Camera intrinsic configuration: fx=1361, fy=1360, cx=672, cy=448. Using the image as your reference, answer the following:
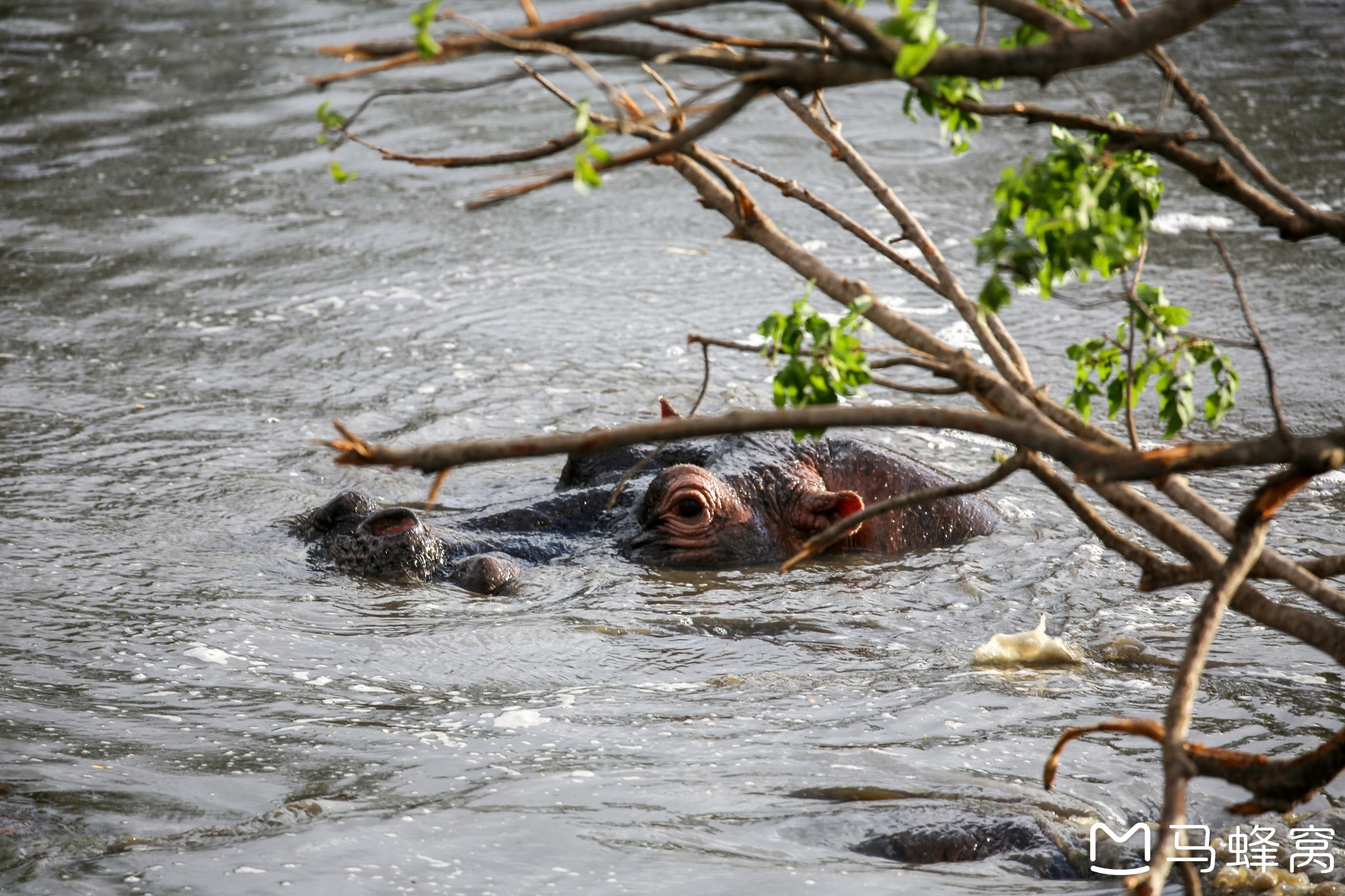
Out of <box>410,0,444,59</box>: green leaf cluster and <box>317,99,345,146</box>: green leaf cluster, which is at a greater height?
<box>410,0,444,59</box>: green leaf cluster

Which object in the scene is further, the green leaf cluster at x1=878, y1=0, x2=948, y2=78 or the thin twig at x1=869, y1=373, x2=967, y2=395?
the thin twig at x1=869, y1=373, x2=967, y2=395

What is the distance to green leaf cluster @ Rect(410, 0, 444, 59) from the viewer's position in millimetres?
1694

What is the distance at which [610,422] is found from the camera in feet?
19.1

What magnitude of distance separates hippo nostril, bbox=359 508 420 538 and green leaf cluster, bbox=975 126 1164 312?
7.72 feet

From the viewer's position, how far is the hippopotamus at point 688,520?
13.7 feet

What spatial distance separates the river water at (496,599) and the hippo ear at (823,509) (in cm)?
20

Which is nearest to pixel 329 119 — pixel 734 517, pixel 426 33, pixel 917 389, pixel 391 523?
pixel 426 33

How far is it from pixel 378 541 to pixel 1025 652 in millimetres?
1931

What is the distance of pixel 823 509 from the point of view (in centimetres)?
433

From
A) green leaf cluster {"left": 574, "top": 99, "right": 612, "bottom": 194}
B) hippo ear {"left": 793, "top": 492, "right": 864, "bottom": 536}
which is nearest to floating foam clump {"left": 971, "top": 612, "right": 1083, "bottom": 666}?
hippo ear {"left": 793, "top": 492, "right": 864, "bottom": 536}

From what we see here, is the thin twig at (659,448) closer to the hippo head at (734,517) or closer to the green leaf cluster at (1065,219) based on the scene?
the hippo head at (734,517)

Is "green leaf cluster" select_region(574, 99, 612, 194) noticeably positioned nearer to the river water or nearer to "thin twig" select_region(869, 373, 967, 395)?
"thin twig" select_region(869, 373, 967, 395)

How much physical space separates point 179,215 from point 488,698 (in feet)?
20.6

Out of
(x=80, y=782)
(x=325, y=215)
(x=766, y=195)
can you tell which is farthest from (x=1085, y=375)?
(x=325, y=215)
